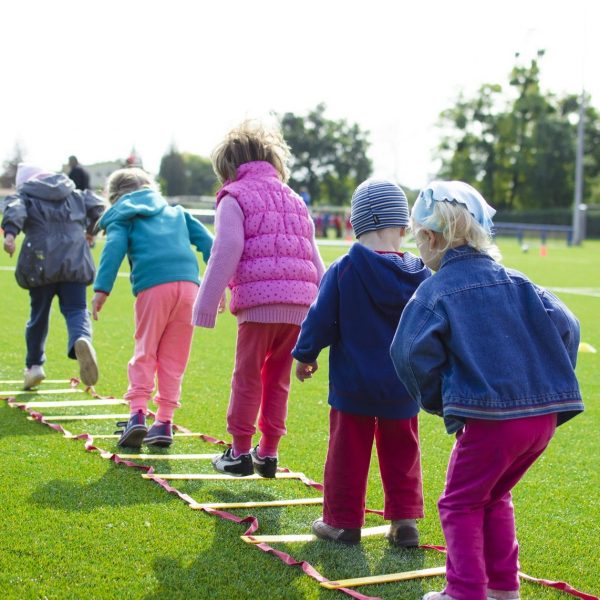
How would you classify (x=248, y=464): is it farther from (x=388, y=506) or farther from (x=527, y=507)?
(x=527, y=507)

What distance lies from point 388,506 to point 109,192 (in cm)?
293

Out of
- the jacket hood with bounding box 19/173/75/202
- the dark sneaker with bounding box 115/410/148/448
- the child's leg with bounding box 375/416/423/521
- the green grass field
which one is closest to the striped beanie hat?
the child's leg with bounding box 375/416/423/521

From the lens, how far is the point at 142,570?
349 cm

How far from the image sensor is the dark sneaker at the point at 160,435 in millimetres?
5527

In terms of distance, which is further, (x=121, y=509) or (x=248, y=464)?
(x=248, y=464)

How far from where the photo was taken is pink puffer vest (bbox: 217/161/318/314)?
4.75 m

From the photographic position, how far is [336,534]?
392cm

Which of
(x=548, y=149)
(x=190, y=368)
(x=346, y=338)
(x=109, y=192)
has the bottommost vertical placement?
(x=190, y=368)

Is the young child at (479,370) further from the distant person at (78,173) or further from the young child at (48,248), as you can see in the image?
the distant person at (78,173)

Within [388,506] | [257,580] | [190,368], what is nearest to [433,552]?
[388,506]

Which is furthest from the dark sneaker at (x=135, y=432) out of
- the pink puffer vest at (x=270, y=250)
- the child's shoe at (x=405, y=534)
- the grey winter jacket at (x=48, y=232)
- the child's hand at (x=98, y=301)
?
the child's shoe at (x=405, y=534)

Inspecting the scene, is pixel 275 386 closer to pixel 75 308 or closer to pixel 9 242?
pixel 75 308

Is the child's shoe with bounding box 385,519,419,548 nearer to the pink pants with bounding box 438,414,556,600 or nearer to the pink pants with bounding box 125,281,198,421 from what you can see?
the pink pants with bounding box 438,414,556,600

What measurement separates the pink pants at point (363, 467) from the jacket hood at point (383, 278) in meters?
0.50
